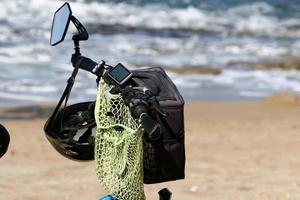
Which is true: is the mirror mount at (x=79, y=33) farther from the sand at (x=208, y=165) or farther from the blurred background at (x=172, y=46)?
the blurred background at (x=172, y=46)

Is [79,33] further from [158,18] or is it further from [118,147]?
[158,18]

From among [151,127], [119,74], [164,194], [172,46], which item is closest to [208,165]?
→ [164,194]

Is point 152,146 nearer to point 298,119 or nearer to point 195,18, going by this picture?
point 298,119

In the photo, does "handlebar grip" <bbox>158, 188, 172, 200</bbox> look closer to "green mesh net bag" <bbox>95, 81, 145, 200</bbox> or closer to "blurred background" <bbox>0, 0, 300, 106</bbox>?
"green mesh net bag" <bbox>95, 81, 145, 200</bbox>

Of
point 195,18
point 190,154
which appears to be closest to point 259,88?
point 190,154

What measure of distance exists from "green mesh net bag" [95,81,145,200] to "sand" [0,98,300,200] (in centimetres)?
315

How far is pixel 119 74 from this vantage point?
273 cm

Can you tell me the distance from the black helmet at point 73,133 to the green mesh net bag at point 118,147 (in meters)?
0.13

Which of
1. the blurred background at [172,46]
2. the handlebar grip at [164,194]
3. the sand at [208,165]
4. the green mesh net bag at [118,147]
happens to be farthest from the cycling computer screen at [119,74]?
the blurred background at [172,46]

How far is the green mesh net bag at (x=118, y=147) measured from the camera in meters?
2.76

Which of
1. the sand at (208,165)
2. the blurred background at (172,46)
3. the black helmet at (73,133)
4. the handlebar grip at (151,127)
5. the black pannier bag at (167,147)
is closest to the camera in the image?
the handlebar grip at (151,127)

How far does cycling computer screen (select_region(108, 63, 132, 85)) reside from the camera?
2715 millimetres

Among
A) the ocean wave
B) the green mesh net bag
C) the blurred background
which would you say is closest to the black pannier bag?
the green mesh net bag

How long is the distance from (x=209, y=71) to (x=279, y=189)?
32.1 ft
